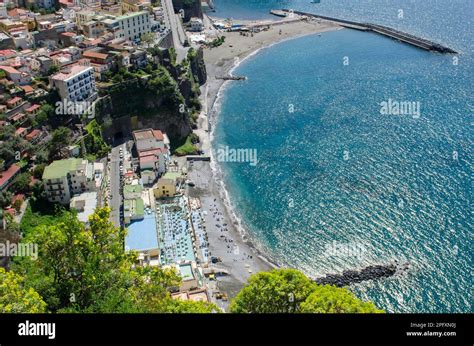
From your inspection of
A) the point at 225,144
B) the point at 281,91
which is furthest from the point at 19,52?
the point at 281,91

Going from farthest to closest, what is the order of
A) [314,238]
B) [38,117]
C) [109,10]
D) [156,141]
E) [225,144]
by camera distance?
[109,10] < [225,144] < [156,141] < [38,117] < [314,238]

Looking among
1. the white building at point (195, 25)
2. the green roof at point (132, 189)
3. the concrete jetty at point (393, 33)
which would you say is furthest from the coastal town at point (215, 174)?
the white building at point (195, 25)

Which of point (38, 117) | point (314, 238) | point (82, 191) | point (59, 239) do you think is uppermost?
point (59, 239)

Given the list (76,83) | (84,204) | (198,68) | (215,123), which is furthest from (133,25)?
(84,204)

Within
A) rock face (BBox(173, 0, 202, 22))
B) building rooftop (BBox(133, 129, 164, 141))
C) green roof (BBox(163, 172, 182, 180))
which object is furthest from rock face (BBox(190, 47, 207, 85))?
green roof (BBox(163, 172, 182, 180))

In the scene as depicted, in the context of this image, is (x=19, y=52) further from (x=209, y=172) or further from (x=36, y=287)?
(x=36, y=287)

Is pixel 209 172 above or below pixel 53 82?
below

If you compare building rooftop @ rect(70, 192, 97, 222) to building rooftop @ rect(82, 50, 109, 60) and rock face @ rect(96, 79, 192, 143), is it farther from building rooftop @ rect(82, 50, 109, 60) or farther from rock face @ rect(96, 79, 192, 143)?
building rooftop @ rect(82, 50, 109, 60)
